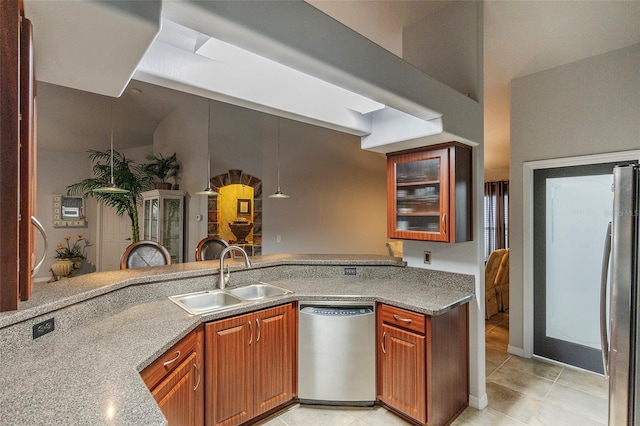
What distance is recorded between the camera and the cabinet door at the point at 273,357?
2125mm

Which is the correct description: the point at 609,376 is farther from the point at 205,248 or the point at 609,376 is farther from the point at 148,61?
the point at 205,248

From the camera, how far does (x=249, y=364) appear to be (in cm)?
207

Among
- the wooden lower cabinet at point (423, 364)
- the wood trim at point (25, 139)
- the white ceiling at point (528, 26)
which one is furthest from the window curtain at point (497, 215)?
the wood trim at point (25, 139)

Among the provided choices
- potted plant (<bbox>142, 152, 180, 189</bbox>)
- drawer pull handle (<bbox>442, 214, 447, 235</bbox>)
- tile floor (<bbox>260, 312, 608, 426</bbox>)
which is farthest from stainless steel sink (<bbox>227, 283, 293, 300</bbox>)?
potted plant (<bbox>142, 152, 180, 189</bbox>)

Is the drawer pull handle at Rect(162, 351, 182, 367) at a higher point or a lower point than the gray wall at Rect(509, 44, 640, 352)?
lower

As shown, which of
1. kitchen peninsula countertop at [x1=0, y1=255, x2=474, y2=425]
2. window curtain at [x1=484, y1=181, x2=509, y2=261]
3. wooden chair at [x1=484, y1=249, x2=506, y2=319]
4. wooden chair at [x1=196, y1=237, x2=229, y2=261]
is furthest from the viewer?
window curtain at [x1=484, y1=181, x2=509, y2=261]

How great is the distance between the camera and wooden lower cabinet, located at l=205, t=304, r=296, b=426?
74.6 inches

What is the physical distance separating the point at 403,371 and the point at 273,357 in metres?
0.92

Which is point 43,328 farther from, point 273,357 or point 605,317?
point 605,317

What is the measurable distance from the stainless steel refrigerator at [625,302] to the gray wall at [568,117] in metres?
2.01

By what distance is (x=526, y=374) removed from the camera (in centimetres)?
295

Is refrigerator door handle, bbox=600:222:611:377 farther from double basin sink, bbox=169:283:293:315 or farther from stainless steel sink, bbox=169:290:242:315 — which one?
stainless steel sink, bbox=169:290:242:315

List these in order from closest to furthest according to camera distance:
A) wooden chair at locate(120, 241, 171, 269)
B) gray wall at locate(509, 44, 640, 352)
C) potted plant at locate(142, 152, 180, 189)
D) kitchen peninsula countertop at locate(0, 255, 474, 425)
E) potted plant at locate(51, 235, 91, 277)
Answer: kitchen peninsula countertop at locate(0, 255, 474, 425)
gray wall at locate(509, 44, 640, 352)
wooden chair at locate(120, 241, 171, 269)
potted plant at locate(142, 152, 180, 189)
potted plant at locate(51, 235, 91, 277)

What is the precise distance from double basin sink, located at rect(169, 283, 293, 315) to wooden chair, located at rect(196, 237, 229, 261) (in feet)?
3.84
